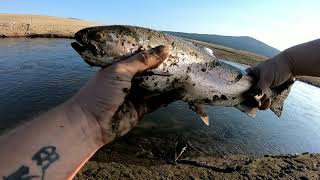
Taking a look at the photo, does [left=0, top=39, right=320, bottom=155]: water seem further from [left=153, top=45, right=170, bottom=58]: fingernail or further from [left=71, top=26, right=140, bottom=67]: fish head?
[left=153, top=45, right=170, bottom=58]: fingernail

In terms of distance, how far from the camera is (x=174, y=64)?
16.0ft

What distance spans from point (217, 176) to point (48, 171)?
26.9 feet

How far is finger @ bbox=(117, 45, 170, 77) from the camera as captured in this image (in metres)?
3.75

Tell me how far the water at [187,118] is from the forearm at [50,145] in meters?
8.14

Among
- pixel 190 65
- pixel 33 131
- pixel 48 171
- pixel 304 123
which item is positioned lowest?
pixel 304 123

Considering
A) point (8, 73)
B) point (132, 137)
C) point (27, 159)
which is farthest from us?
point (8, 73)

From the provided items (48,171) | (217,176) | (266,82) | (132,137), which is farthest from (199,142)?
(48,171)

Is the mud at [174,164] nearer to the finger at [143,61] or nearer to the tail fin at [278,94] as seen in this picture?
the tail fin at [278,94]

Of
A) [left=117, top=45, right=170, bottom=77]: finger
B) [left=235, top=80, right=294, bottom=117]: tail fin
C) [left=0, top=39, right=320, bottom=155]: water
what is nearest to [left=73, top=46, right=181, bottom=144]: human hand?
[left=117, top=45, right=170, bottom=77]: finger

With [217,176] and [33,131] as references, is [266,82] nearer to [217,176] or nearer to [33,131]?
[33,131]

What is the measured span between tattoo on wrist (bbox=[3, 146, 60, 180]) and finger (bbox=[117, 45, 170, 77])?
1130 millimetres

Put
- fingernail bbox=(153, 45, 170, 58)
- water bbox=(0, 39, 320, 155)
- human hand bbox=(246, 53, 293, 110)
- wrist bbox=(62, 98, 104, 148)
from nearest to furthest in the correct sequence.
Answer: wrist bbox=(62, 98, 104, 148) → fingernail bbox=(153, 45, 170, 58) → human hand bbox=(246, 53, 293, 110) → water bbox=(0, 39, 320, 155)

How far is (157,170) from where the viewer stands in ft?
34.2

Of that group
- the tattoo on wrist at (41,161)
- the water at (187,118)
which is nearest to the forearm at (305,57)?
the tattoo on wrist at (41,161)
